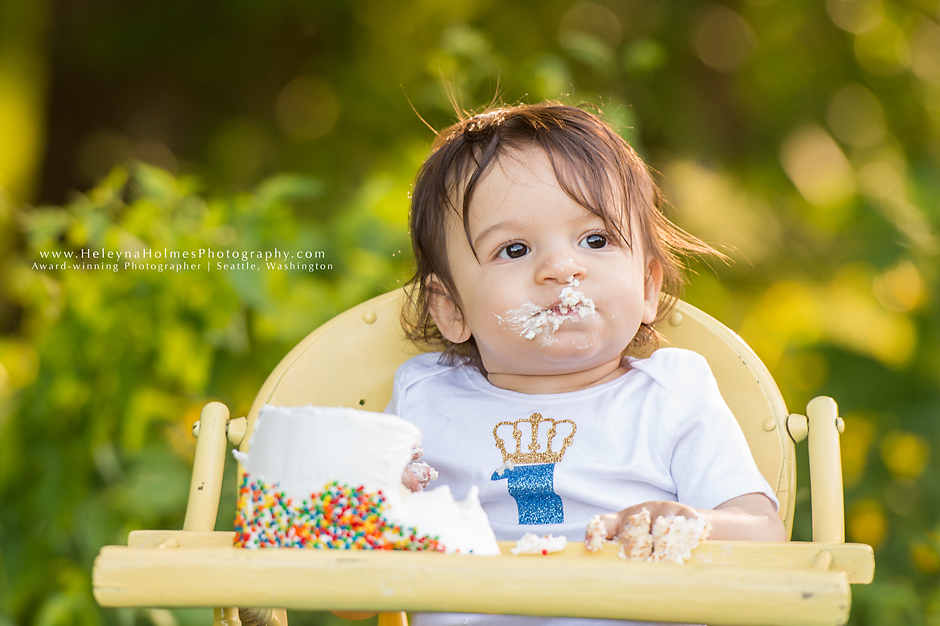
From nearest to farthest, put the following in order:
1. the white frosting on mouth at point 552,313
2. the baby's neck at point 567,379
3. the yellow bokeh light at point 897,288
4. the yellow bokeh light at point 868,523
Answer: the white frosting on mouth at point 552,313, the baby's neck at point 567,379, the yellow bokeh light at point 868,523, the yellow bokeh light at point 897,288

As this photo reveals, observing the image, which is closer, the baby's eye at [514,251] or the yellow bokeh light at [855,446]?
the baby's eye at [514,251]

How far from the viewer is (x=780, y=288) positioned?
138 inches

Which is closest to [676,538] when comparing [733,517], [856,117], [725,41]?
[733,517]

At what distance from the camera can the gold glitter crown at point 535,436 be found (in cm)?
132

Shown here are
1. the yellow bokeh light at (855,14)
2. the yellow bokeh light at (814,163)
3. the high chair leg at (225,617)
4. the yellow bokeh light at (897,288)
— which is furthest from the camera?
the yellow bokeh light at (855,14)

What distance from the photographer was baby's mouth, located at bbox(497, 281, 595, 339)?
1.27m

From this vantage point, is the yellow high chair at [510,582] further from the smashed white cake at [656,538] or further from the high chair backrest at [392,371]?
the high chair backrest at [392,371]

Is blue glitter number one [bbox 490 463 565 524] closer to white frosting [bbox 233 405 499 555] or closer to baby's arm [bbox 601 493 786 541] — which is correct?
baby's arm [bbox 601 493 786 541]

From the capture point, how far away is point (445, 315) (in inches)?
59.6

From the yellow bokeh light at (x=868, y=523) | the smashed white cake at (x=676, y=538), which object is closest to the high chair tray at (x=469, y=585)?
the smashed white cake at (x=676, y=538)

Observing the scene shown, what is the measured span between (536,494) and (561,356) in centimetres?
21

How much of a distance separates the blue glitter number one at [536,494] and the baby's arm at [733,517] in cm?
20

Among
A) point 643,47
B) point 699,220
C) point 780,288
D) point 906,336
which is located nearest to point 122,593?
point 643,47

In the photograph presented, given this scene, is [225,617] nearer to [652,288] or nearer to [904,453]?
[652,288]
